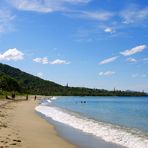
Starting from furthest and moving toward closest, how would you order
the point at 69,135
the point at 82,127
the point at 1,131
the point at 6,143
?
the point at 82,127
the point at 69,135
the point at 1,131
the point at 6,143

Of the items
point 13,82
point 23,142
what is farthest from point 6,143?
point 13,82

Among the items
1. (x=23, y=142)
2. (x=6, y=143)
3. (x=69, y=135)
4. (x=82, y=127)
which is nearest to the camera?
(x=6, y=143)

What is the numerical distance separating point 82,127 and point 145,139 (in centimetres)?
736

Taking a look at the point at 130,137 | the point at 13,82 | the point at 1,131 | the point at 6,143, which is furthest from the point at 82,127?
the point at 13,82

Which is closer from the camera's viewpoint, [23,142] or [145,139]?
[23,142]

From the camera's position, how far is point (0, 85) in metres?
127

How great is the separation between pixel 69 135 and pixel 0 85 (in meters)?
108

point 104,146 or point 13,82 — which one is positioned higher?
point 13,82

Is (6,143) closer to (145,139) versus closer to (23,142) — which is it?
(23,142)

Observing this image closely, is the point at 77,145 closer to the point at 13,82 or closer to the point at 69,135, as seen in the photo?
the point at 69,135

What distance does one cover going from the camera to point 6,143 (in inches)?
642

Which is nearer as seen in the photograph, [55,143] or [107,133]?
[55,143]

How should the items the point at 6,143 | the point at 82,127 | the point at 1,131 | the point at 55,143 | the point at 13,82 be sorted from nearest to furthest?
the point at 6,143
the point at 55,143
the point at 1,131
the point at 82,127
the point at 13,82

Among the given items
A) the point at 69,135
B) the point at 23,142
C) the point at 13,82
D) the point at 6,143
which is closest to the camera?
the point at 6,143
